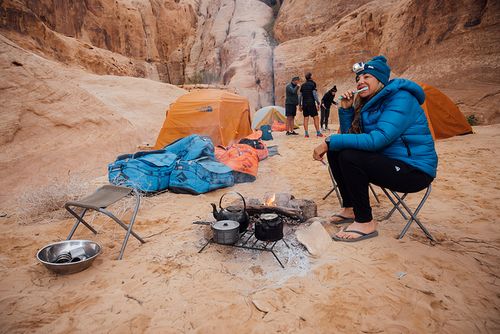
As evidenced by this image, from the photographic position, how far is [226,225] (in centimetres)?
252

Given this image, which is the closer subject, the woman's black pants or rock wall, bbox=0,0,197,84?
the woman's black pants

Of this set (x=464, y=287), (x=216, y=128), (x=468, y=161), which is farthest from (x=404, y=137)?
(x=216, y=128)

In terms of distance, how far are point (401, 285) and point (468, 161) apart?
4.62 metres

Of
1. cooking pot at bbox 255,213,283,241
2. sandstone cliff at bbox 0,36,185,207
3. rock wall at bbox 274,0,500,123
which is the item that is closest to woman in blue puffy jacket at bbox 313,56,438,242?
cooking pot at bbox 255,213,283,241

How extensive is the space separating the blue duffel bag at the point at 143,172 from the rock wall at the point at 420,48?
10.1 m

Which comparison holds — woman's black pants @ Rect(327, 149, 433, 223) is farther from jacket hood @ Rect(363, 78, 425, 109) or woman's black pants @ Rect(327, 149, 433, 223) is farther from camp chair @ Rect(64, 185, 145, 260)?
camp chair @ Rect(64, 185, 145, 260)

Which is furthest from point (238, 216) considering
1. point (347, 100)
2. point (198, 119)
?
point (198, 119)

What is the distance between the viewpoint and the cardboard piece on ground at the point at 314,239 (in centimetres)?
248

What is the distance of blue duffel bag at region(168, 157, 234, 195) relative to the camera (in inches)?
175

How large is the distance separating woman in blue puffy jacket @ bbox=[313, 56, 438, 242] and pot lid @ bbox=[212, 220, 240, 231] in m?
1.04

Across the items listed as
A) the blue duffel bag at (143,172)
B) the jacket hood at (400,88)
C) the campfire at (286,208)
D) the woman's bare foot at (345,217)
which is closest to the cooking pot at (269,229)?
the campfire at (286,208)

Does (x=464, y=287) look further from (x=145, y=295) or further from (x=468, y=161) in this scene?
(x=468, y=161)

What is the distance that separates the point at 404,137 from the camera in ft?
7.97

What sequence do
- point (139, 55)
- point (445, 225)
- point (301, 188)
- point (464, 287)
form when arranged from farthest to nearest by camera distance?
point (139, 55) < point (301, 188) < point (445, 225) < point (464, 287)
